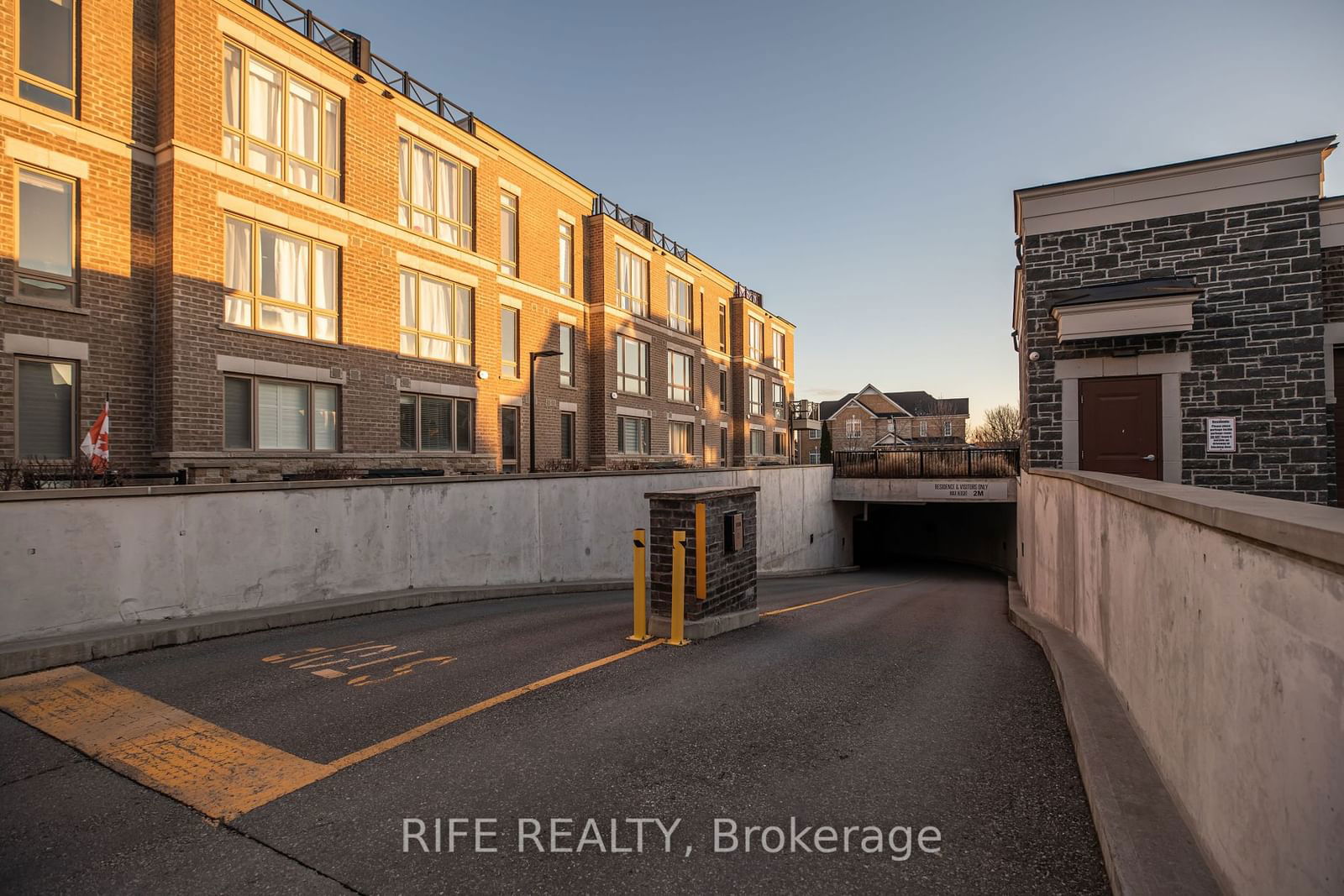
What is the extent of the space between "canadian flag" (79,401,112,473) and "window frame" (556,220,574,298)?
1585 cm

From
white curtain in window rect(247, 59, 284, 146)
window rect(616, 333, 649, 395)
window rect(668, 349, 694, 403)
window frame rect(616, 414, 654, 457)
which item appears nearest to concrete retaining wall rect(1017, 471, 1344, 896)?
white curtain in window rect(247, 59, 284, 146)

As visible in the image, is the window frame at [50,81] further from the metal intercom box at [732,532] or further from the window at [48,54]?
the metal intercom box at [732,532]

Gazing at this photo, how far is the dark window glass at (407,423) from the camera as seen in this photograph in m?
18.0

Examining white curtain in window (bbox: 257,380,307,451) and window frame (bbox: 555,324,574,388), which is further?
window frame (bbox: 555,324,574,388)

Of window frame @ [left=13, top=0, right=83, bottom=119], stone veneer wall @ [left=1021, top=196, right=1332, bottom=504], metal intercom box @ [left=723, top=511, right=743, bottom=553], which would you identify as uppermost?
window frame @ [left=13, top=0, right=83, bottom=119]

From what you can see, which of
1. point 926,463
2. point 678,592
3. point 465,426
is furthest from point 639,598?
point 926,463

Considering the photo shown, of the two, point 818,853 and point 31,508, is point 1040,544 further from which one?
point 31,508

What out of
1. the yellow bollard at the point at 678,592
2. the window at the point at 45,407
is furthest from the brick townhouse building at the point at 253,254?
the yellow bollard at the point at 678,592

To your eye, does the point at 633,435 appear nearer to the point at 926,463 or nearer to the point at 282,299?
the point at 926,463

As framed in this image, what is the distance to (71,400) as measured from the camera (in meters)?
12.5

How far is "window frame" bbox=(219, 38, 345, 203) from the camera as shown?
14.3 meters

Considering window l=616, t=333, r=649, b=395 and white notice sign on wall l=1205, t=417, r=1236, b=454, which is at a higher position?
window l=616, t=333, r=649, b=395

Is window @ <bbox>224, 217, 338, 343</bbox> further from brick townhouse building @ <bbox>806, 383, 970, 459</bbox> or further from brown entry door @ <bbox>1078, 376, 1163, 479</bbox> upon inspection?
brick townhouse building @ <bbox>806, 383, 970, 459</bbox>

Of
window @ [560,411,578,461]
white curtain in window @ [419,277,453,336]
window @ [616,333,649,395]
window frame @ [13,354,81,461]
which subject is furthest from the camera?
window @ [616,333,649,395]
